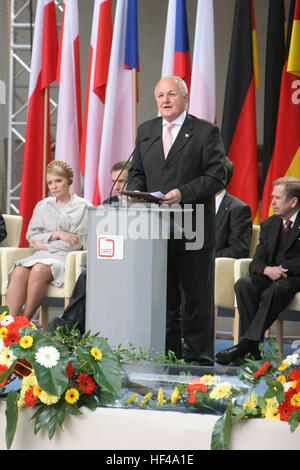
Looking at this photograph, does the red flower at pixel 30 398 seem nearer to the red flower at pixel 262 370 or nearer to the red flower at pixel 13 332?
the red flower at pixel 13 332

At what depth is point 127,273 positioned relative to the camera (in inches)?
112

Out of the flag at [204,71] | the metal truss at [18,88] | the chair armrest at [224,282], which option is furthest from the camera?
the metal truss at [18,88]

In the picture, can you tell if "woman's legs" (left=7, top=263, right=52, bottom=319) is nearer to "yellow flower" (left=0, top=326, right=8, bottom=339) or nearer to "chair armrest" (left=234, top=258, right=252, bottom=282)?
"chair armrest" (left=234, top=258, right=252, bottom=282)

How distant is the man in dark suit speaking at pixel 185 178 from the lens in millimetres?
3301

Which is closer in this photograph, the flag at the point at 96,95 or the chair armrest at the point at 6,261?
the chair armrest at the point at 6,261

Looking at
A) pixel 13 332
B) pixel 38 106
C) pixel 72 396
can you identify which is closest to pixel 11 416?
pixel 72 396

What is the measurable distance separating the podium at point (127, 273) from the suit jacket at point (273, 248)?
1732 mm

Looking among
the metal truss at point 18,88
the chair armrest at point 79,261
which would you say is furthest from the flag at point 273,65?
the metal truss at point 18,88

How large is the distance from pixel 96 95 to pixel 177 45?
855mm

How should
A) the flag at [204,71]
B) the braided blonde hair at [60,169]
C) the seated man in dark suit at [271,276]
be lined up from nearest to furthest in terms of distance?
the seated man in dark suit at [271,276], the braided blonde hair at [60,169], the flag at [204,71]

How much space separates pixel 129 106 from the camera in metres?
6.16

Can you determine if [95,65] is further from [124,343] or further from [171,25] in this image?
[124,343]

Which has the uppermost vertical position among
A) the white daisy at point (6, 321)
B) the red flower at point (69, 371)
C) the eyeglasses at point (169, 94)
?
the eyeglasses at point (169, 94)

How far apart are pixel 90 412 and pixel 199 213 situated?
152 cm
